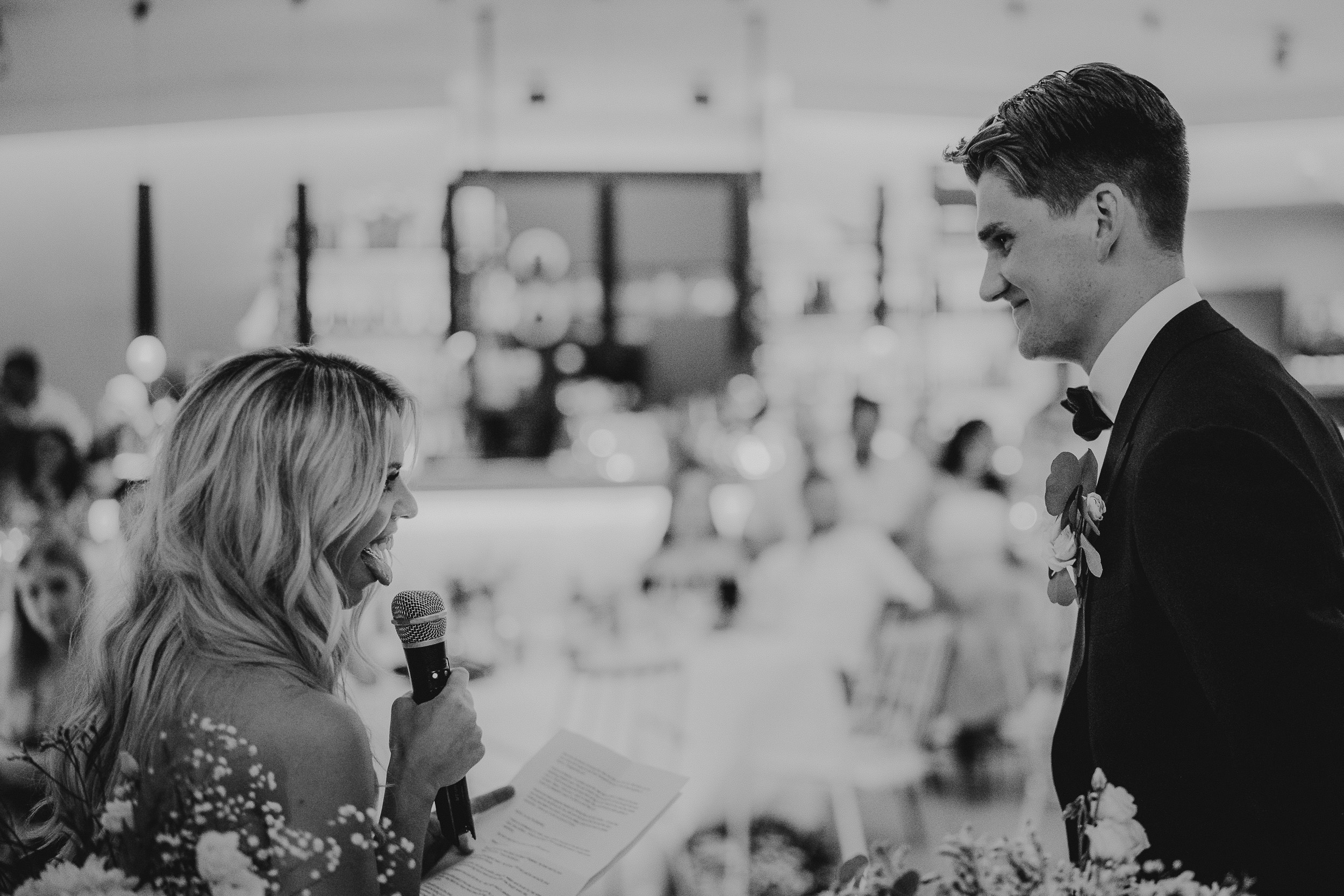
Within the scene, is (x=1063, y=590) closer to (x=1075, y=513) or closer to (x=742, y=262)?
(x=1075, y=513)

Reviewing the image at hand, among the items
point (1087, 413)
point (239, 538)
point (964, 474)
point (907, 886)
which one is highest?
point (1087, 413)

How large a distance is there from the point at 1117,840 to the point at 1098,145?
689mm

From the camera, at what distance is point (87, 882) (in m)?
0.92

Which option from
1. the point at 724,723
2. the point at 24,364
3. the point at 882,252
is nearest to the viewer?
the point at 724,723

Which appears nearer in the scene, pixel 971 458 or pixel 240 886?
pixel 240 886

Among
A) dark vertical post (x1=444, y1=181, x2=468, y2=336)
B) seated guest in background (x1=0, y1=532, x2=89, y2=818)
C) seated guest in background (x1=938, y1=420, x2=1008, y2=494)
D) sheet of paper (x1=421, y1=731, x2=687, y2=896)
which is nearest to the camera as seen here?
sheet of paper (x1=421, y1=731, x2=687, y2=896)

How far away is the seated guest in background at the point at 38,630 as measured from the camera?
3326 mm

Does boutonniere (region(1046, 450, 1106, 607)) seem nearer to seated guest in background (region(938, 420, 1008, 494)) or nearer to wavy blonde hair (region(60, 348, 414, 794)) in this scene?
wavy blonde hair (region(60, 348, 414, 794))

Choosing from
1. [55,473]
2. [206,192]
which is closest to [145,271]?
[206,192]

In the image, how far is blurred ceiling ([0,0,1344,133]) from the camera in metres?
6.12

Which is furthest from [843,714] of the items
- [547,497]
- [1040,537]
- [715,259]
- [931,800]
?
[715,259]

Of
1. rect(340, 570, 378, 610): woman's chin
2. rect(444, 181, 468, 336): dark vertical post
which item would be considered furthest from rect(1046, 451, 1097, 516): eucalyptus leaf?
rect(444, 181, 468, 336): dark vertical post

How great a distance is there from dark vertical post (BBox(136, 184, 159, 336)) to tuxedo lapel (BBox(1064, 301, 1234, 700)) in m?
6.15

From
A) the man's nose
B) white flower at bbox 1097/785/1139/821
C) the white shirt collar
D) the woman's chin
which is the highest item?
the man's nose
